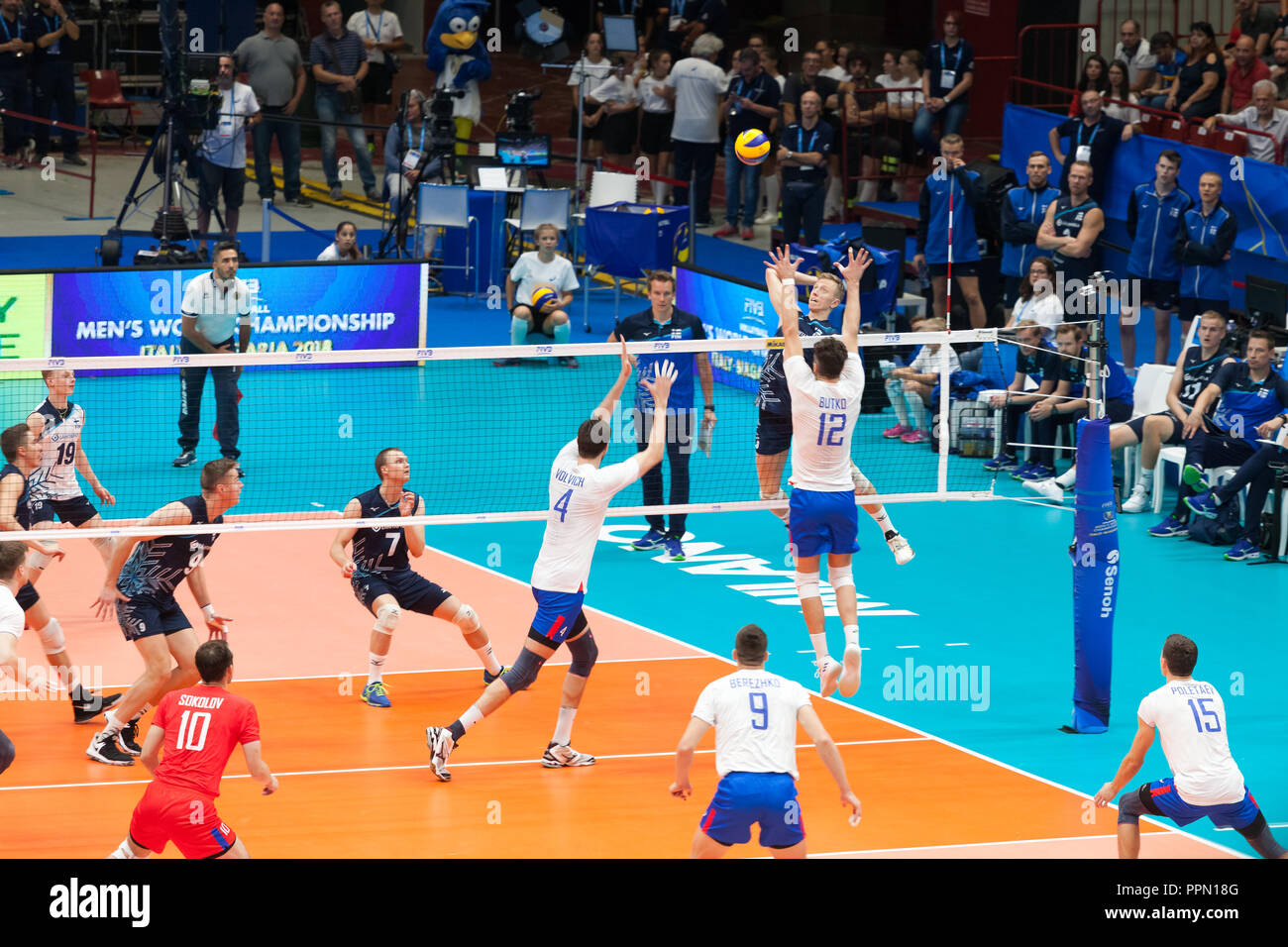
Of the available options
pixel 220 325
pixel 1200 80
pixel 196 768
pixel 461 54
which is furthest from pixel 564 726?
pixel 461 54

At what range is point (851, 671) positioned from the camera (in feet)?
39.6

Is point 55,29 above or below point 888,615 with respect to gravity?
above

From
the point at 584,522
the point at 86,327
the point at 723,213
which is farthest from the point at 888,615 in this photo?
the point at 723,213

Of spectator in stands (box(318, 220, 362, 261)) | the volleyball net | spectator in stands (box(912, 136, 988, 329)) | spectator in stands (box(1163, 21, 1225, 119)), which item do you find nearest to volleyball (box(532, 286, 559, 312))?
the volleyball net

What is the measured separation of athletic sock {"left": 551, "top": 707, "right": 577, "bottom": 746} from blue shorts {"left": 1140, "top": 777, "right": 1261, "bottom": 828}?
3.64 m

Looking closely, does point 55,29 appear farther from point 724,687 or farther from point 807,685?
point 724,687

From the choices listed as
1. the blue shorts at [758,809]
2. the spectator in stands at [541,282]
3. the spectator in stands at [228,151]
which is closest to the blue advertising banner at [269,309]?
the spectator in stands at [541,282]

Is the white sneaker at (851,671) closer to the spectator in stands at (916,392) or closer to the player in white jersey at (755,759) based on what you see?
the player in white jersey at (755,759)

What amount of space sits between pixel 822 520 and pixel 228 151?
15.0 meters

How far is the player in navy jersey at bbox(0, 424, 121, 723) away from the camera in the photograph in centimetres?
1189

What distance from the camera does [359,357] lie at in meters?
12.1

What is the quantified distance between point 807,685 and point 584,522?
2.69m

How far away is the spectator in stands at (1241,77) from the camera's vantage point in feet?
75.5

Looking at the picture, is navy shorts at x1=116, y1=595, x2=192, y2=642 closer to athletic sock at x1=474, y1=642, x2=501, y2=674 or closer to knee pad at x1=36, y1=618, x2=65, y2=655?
knee pad at x1=36, y1=618, x2=65, y2=655
